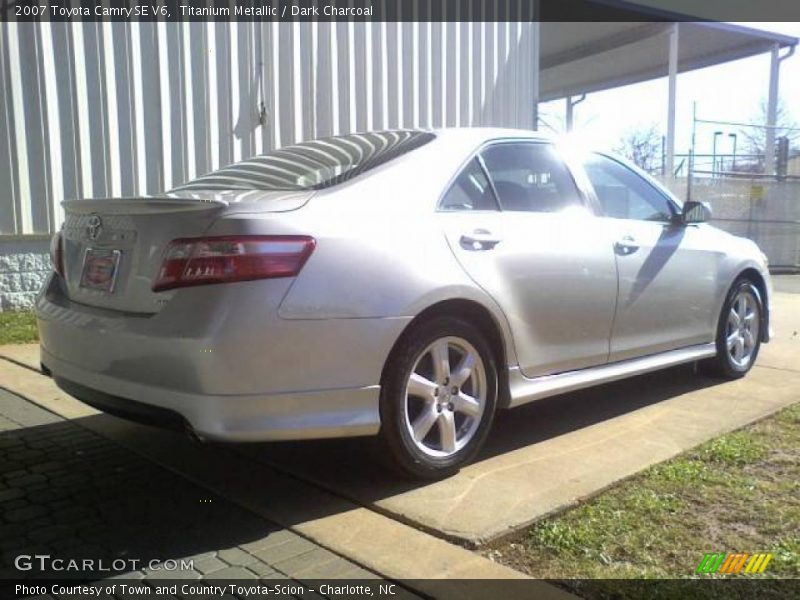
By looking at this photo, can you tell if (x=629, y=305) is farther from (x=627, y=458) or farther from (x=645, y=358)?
(x=627, y=458)

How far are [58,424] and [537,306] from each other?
281 centimetres

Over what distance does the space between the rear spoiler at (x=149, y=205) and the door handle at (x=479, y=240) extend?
112 centimetres

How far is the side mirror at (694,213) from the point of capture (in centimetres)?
493

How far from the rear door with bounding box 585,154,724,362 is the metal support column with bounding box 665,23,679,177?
36.4 feet

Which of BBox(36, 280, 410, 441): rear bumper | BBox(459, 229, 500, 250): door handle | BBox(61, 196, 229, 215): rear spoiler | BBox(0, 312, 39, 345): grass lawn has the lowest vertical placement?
BBox(0, 312, 39, 345): grass lawn

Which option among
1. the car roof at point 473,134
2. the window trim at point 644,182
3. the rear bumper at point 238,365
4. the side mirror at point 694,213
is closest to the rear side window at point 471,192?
the car roof at point 473,134

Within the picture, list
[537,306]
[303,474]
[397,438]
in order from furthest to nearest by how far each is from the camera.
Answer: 1. [537,306]
2. [303,474]
3. [397,438]

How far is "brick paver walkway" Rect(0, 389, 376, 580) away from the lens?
2.72m

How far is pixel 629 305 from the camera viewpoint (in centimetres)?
437

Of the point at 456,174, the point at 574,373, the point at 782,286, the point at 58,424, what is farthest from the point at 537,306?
the point at 782,286

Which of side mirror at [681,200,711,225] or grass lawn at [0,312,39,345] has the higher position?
side mirror at [681,200,711,225]

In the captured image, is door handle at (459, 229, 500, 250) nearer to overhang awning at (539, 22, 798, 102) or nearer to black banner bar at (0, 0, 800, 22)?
black banner bar at (0, 0, 800, 22)

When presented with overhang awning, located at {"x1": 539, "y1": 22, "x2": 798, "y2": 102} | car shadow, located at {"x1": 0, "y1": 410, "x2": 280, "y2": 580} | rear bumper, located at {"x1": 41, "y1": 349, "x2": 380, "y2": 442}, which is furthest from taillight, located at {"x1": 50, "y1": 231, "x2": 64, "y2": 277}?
overhang awning, located at {"x1": 539, "y1": 22, "x2": 798, "y2": 102}

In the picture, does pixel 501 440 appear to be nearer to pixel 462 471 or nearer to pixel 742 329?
pixel 462 471
